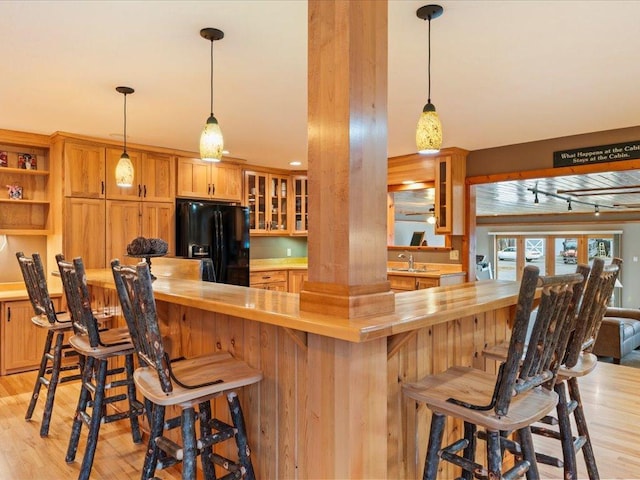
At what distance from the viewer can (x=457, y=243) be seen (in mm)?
5289

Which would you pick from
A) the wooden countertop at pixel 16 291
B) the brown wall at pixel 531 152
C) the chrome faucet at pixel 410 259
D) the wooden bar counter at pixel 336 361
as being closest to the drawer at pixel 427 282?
the chrome faucet at pixel 410 259

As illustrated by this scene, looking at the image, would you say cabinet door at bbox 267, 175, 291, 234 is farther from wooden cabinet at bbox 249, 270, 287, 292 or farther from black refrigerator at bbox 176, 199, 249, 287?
black refrigerator at bbox 176, 199, 249, 287

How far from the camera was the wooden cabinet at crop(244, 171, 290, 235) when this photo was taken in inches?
242

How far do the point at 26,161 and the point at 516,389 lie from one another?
16.4 ft

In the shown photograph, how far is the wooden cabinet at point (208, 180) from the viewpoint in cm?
527

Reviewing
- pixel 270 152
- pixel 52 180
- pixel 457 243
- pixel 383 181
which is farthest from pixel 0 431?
pixel 457 243

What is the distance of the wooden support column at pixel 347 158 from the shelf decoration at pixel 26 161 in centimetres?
420

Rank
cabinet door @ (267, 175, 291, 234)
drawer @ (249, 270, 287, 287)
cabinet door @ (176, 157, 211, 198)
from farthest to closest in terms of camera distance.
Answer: cabinet door @ (267, 175, 291, 234) < drawer @ (249, 270, 287, 287) < cabinet door @ (176, 157, 211, 198)

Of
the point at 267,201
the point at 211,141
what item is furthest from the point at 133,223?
the point at 211,141

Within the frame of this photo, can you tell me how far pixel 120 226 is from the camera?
15.5 ft

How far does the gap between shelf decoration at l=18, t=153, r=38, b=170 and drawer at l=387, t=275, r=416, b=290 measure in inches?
160

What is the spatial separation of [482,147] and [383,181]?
3.89 m

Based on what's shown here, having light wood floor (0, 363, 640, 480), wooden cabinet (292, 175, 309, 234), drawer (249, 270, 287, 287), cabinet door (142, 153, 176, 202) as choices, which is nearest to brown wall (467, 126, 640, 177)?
light wood floor (0, 363, 640, 480)

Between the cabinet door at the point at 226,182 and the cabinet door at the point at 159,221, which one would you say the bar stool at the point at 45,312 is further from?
the cabinet door at the point at 226,182
